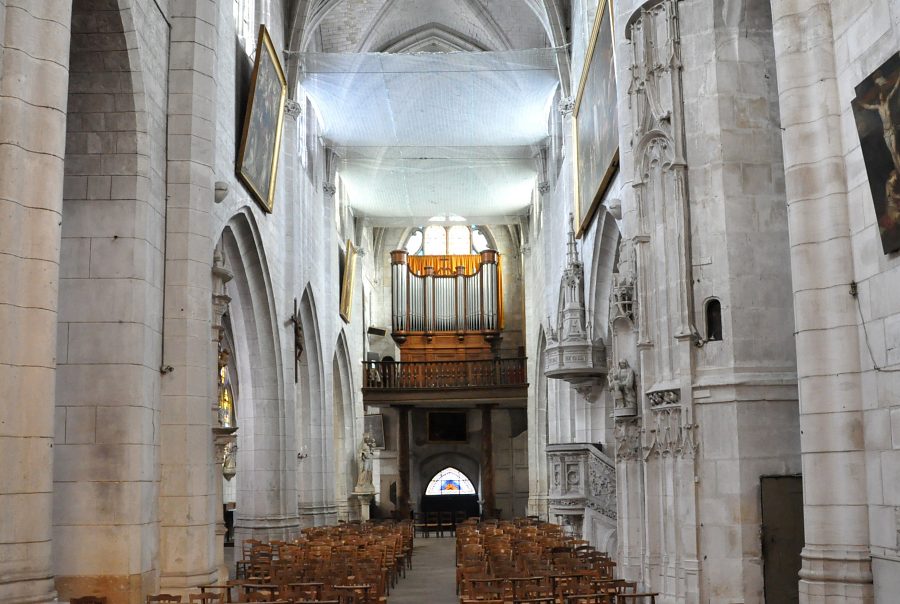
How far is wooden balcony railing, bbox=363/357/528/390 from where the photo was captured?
3416 centimetres

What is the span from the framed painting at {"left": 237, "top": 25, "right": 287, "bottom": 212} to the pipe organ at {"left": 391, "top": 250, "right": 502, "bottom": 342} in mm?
18429

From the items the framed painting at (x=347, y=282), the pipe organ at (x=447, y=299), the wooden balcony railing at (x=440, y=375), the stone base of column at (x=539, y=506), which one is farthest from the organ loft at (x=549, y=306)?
the pipe organ at (x=447, y=299)

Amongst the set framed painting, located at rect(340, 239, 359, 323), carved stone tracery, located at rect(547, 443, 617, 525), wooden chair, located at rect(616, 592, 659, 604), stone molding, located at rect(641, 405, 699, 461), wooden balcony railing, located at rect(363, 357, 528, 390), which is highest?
framed painting, located at rect(340, 239, 359, 323)

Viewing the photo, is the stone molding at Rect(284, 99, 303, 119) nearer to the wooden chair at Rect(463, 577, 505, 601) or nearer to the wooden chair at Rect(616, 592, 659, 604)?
the wooden chair at Rect(463, 577, 505, 601)

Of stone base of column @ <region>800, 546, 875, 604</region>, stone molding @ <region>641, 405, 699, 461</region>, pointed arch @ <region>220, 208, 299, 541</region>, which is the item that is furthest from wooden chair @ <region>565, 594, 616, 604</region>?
pointed arch @ <region>220, 208, 299, 541</region>

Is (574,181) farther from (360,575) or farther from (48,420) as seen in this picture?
(48,420)

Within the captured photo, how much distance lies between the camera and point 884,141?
305 inches

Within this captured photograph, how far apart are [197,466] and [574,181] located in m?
11.3

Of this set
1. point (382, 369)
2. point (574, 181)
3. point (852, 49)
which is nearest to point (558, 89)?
point (574, 181)

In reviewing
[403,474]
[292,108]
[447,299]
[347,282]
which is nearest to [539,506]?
[403,474]

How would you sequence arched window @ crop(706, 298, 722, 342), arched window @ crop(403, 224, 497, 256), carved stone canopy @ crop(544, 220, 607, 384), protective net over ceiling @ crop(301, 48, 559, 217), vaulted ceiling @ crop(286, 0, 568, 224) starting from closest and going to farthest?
arched window @ crop(706, 298, 722, 342), carved stone canopy @ crop(544, 220, 607, 384), vaulted ceiling @ crop(286, 0, 568, 224), protective net over ceiling @ crop(301, 48, 559, 217), arched window @ crop(403, 224, 497, 256)

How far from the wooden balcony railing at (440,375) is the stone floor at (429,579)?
724 cm

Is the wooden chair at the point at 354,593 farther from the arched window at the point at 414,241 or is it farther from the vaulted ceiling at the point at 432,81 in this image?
the arched window at the point at 414,241

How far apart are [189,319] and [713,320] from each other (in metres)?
6.63
